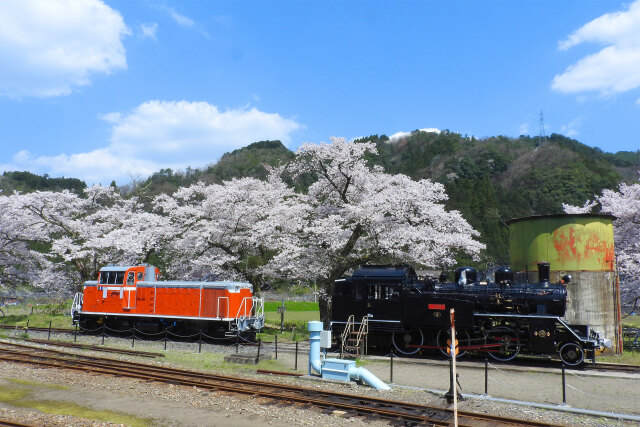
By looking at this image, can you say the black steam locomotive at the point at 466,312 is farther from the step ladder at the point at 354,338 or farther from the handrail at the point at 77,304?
the handrail at the point at 77,304

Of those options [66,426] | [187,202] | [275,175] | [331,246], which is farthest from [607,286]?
[187,202]

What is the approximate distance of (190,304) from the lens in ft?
71.8

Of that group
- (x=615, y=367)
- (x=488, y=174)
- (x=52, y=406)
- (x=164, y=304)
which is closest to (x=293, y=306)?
(x=164, y=304)

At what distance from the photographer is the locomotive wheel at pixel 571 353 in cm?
1587

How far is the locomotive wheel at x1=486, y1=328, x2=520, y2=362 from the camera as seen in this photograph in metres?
16.6

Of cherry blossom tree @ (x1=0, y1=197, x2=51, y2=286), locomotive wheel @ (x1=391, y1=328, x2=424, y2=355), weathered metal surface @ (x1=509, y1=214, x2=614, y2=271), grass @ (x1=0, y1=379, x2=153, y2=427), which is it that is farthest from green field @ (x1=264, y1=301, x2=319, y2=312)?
grass @ (x1=0, y1=379, x2=153, y2=427)

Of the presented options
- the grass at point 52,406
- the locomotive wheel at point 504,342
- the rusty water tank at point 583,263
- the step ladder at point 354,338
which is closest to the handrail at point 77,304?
the grass at point 52,406

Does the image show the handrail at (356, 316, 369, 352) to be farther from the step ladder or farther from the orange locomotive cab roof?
the orange locomotive cab roof

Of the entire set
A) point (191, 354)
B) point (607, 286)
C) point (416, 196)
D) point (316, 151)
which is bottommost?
point (191, 354)

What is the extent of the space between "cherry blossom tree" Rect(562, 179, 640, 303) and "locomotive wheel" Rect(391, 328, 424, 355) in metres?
11.2

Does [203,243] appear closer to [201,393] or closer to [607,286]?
[201,393]

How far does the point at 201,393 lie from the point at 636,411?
403 inches

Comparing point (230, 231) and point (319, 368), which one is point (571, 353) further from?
point (230, 231)

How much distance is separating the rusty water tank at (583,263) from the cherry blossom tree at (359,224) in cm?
411
